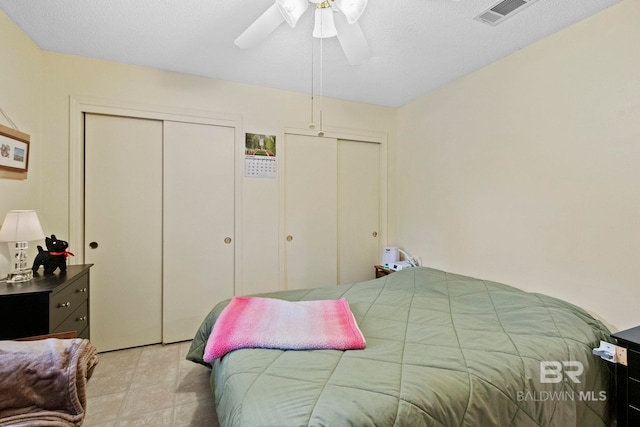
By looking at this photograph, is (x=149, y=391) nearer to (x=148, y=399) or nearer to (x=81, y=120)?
(x=148, y=399)

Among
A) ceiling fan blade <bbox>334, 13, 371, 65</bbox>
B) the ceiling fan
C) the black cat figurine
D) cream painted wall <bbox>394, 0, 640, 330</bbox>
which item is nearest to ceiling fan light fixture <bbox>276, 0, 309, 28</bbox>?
the ceiling fan

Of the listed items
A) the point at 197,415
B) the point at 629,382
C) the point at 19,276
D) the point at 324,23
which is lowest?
the point at 197,415

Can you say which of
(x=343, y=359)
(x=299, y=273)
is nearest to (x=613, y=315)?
(x=343, y=359)

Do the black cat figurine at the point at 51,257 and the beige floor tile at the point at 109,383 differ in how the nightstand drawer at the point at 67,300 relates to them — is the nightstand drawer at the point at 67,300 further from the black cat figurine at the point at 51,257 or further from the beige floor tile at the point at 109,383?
the beige floor tile at the point at 109,383

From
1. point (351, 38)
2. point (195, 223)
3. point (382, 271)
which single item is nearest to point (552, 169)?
point (351, 38)

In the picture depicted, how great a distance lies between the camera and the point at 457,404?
107 cm

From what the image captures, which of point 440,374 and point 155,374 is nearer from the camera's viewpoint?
point 440,374

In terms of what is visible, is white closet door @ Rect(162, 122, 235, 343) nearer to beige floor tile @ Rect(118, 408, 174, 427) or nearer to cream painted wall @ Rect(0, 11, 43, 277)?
cream painted wall @ Rect(0, 11, 43, 277)

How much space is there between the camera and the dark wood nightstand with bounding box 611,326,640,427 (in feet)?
4.27

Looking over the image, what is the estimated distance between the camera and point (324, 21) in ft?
5.59

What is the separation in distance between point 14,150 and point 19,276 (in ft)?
2.70

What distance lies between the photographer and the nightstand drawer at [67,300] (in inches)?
65.1

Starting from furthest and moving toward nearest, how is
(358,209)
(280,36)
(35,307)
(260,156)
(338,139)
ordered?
(358,209) < (338,139) < (260,156) < (280,36) < (35,307)

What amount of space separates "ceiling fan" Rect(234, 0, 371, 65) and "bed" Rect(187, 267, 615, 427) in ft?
5.31
